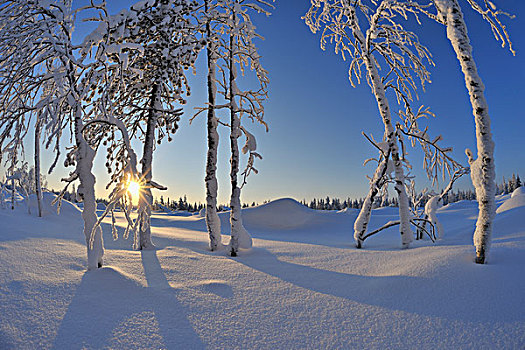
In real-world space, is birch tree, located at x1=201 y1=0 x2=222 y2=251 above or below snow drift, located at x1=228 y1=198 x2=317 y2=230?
above

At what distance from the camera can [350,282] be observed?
3.63 meters

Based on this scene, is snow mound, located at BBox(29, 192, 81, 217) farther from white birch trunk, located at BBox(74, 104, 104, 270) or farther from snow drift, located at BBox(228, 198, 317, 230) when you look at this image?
white birch trunk, located at BBox(74, 104, 104, 270)

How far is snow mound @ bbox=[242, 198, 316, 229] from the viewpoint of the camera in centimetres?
1482

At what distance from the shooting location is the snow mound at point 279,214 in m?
14.8

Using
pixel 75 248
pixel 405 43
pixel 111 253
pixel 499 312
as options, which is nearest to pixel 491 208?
pixel 499 312

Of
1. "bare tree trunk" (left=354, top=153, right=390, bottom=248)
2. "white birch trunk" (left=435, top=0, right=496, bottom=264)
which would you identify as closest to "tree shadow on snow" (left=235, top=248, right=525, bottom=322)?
"white birch trunk" (left=435, top=0, right=496, bottom=264)

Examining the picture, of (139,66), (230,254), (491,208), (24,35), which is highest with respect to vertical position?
→ (139,66)

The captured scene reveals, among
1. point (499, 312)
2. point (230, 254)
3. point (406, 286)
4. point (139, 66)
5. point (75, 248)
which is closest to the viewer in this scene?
point (499, 312)

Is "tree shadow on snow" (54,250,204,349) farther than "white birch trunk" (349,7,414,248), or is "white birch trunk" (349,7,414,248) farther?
"white birch trunk" (349,7,414,248)

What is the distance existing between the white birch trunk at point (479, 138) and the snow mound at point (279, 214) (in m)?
11.3

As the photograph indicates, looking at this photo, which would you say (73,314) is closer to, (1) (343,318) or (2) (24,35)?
(1) (343,318)

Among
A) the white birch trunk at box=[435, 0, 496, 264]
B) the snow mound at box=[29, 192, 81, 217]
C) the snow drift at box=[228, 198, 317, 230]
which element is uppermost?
the white birch trunk at box=[435, 0, 496, 264]

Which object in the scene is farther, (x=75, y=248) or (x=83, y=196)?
(x=75, y=248)

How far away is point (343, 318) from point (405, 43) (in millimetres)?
5917
